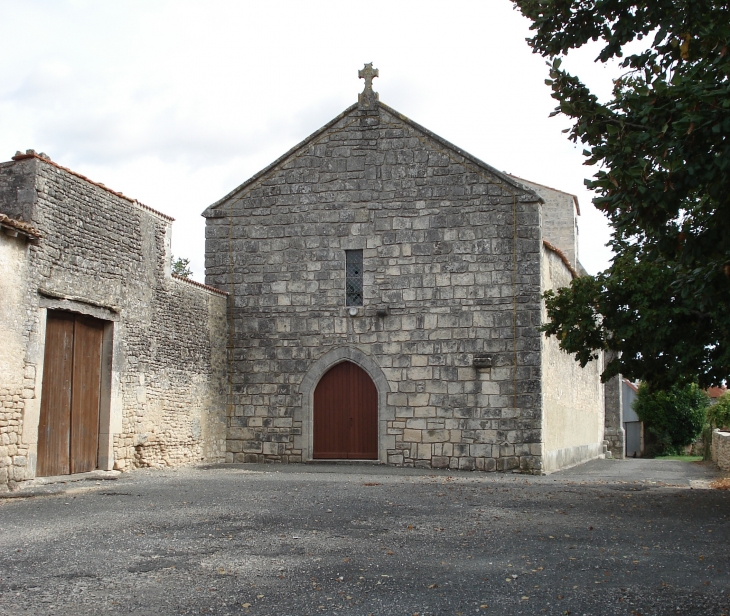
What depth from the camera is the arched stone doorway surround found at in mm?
15820

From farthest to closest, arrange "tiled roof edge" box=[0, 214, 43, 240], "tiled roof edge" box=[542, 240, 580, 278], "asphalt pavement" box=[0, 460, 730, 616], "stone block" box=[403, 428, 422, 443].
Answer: "tiled roof edge" box=[542, 240, 580, 278] → "stone block" box=[403, 428, 422, 443] → "tiled roof edge" box=[0, 214, 43, 240] → "asphalt pavement" box=[0, 460, 730, 616]

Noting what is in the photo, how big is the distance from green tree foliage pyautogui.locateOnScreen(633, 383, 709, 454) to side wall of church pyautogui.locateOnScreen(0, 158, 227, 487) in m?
24.4

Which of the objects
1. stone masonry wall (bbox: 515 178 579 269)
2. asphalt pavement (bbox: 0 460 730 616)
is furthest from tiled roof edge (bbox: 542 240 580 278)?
asphalt pavement (bbox: 0 460 730 616)

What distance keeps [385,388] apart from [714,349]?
282 inches

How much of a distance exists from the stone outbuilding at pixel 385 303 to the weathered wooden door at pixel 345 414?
1.1 inches

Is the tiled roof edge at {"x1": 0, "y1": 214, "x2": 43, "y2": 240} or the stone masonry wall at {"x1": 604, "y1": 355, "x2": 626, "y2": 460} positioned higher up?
the tiled roof edge at {"x1": 0, "y1": 214, "x2": 43, "y2": 240}

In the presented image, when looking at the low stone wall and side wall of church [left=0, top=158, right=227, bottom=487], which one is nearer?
side wall of church [left=0, top=158, right=227, bottom=487]

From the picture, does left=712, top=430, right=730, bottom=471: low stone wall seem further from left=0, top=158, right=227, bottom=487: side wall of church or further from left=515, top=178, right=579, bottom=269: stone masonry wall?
left=0, top=158, right=227, bottom=487: side wall of church

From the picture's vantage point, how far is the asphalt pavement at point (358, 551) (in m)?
5.00

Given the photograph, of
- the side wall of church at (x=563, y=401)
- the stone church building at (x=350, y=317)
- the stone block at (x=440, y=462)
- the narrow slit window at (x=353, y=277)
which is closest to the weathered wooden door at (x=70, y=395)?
the stone church building at (x=350, y=317)

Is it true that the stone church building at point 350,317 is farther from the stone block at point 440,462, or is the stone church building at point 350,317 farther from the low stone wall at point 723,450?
the low stone wall at point 723,450

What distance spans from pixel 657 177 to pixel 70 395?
9296 millimetres

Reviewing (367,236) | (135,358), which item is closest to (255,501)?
(135,358)

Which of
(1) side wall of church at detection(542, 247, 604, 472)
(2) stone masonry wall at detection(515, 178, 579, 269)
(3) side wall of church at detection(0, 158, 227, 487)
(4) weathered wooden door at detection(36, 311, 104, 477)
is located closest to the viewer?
(3) side wall of church at detection(0, 158, 227, 487)
